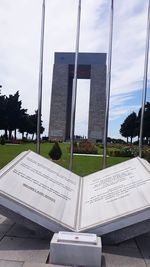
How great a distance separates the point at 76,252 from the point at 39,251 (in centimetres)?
64

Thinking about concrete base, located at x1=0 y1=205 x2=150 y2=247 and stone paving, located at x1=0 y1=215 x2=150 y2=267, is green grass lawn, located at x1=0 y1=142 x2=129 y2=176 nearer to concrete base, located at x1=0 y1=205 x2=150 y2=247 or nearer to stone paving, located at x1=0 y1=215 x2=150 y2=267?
stone paving, located at x1=0 y1=215 x2=150 y2=267

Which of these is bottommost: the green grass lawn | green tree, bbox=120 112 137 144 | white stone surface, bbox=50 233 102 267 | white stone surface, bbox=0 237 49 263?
the green grass lawn

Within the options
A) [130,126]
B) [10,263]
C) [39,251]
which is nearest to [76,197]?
[39,251]

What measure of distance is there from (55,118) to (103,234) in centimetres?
6411

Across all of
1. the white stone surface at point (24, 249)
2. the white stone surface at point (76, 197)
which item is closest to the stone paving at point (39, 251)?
the white stone surface at point (24, 249)

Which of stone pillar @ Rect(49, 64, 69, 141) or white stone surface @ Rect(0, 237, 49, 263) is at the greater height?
stone pillar @ Rect(49, 64, 69, 141)

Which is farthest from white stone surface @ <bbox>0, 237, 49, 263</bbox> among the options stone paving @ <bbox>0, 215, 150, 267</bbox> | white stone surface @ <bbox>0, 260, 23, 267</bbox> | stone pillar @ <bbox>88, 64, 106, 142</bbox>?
stone pillar @ <bbox>88, 64, 106, 142</bbox>

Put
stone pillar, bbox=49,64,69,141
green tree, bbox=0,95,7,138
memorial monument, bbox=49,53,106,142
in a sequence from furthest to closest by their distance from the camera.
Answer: stone pillar, bbox=49,64,69,141 → memorial monument, bbox=49,53,106,142 → green tree, bbox=0,95,7,138

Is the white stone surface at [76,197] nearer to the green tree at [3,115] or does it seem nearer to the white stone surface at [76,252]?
the white stone surface at [76,252]

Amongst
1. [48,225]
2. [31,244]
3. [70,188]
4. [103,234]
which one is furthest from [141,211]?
[70,188]

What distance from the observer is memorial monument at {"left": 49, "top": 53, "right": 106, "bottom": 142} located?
62.5 meters

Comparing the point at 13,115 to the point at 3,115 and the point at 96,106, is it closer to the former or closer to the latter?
the point at 3,115

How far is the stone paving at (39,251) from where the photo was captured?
173 inches

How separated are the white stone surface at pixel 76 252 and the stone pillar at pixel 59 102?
6175cm
